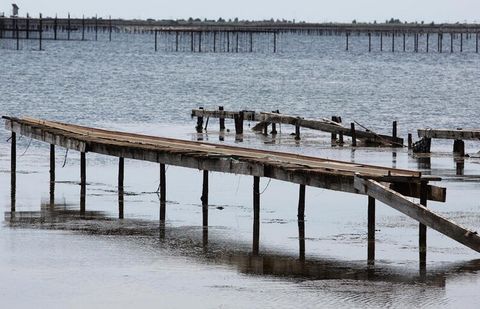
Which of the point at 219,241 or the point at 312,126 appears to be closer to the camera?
the point at 219,241

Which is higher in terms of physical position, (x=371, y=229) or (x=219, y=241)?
(x=371, y=229)

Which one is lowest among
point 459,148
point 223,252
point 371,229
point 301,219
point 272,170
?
point 223,252

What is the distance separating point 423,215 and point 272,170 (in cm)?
455

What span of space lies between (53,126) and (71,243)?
1189 centimetres

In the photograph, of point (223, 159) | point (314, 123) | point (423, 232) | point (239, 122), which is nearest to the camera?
point (423, 232)

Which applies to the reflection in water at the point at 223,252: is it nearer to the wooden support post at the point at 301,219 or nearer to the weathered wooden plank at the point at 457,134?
the wooden support post at the point at 301,219

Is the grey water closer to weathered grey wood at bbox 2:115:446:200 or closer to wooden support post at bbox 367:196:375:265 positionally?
wooden support post at bbox 367:196:375:265

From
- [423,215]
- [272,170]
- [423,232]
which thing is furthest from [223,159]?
[423,215]

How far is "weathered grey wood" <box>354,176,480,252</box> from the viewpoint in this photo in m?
24.6

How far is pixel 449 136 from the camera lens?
44906 mm

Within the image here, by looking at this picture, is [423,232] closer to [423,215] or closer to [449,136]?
[423,215]

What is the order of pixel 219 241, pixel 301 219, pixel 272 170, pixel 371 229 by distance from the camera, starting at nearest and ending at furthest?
pixel 371 229 < pixel 219 241 < pixel 272 170 < pixel 301 219

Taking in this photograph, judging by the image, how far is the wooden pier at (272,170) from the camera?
25297 millimetres

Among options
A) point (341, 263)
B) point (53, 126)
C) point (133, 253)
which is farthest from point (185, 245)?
point (53, 126)
